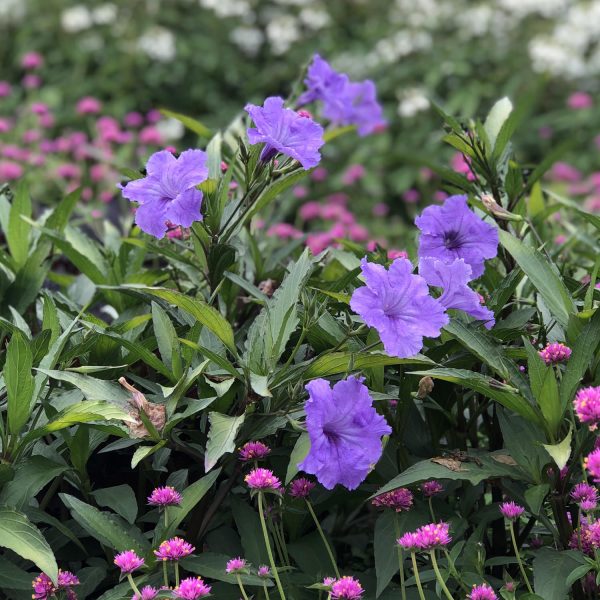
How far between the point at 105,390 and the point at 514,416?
0.73 metres

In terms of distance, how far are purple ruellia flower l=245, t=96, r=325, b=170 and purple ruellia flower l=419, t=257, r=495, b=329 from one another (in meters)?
0.29

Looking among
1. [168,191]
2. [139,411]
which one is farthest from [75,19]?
[139,411]

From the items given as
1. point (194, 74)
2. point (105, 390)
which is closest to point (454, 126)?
point (105, 390)

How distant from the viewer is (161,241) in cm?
222

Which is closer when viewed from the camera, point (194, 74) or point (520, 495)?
point (520, 495)

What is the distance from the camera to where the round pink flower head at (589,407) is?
1387mm

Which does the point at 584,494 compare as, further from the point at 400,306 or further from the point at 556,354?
the point at 400,306

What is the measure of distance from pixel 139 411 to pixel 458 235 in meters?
0.72

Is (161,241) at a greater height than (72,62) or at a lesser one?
greater

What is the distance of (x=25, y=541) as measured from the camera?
1488 millimetres

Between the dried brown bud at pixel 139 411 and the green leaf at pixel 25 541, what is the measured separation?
0.72ft

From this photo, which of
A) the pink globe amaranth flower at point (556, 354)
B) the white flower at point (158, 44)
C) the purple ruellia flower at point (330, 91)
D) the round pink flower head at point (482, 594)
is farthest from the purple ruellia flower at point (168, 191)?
the white flower at point (158, 44)

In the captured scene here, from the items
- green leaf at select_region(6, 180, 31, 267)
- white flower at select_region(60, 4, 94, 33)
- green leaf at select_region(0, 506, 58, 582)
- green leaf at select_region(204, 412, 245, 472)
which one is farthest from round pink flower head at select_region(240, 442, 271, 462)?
white flower at select_region(60, 4, 94, 33)

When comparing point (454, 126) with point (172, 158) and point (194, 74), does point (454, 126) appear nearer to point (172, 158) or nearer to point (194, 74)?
point (172, 158)
